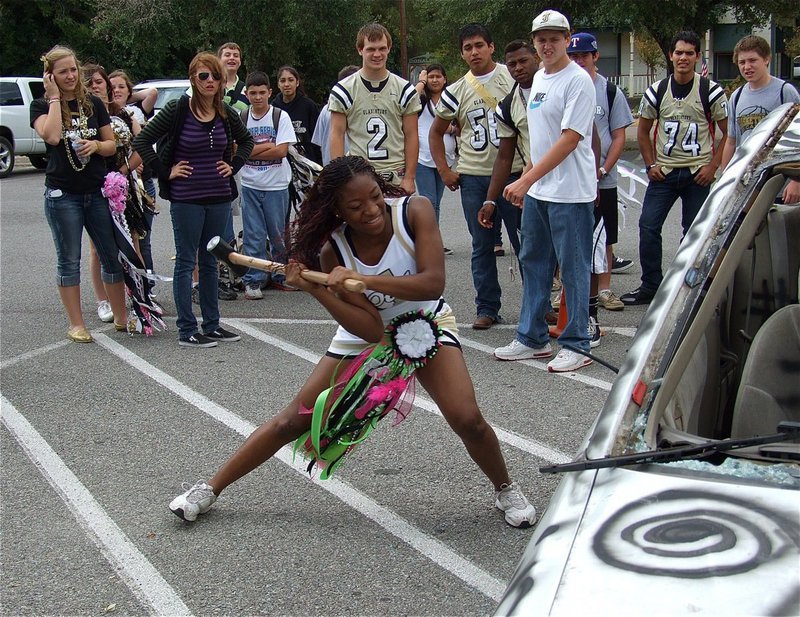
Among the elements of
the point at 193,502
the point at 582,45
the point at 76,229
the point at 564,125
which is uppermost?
the point at 582,45

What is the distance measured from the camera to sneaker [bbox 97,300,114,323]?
7.70 m

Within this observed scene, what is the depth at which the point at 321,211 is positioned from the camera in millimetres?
3676

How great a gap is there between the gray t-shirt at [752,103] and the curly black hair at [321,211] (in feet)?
13.5

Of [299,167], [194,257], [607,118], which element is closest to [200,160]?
[194,257]

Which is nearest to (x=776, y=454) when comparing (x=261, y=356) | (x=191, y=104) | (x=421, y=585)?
(x=421, y=585)

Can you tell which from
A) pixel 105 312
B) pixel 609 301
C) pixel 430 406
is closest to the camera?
pixel 430 406

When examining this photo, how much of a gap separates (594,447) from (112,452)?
3179 mm

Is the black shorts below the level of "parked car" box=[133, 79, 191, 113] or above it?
below

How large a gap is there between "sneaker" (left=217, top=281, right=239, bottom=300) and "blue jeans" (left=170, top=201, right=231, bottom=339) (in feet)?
4.60

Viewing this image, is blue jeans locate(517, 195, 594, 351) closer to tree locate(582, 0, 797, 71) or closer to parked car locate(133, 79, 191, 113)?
tree locate(582, 0, 797, 71)

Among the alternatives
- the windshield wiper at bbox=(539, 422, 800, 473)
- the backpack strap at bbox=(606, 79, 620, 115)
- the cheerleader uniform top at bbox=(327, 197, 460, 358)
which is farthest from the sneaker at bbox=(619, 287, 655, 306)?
the windshield wiper at bbox=(539, 422, 800, 473)

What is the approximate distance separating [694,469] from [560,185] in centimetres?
369

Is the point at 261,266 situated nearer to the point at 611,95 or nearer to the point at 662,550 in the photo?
the point at 662,550

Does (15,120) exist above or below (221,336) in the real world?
above
